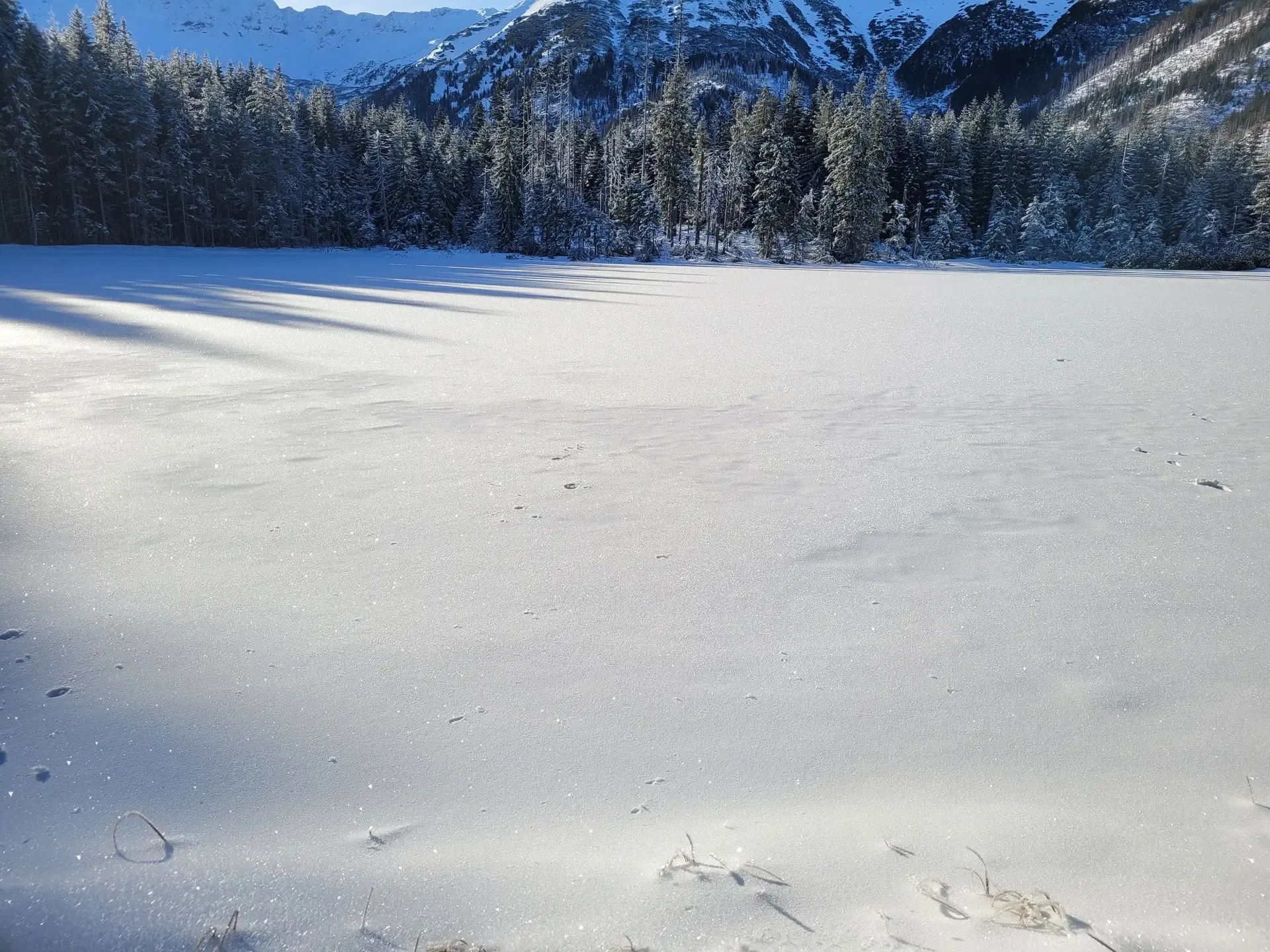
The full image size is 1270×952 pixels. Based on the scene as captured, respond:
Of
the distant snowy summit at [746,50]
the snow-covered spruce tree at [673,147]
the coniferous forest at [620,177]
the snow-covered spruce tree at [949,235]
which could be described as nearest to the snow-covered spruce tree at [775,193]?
the coniferous forest at [620,177]

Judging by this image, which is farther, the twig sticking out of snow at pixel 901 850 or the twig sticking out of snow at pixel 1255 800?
the twig sticking out of snow at pixel 1255 800

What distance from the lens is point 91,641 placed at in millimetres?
2213

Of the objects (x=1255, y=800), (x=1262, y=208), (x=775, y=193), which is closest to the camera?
(x=1255, y=800)

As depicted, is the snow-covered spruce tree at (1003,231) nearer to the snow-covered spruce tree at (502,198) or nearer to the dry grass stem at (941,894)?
the snow-covered spruce tree at (502,198)

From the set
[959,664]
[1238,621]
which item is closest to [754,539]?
[959,664]

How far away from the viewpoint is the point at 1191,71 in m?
102

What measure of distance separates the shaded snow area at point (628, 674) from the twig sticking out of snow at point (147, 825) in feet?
0.04

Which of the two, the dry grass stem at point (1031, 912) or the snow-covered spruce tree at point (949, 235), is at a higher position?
the snow-covered spruce tree at point (949, 235)

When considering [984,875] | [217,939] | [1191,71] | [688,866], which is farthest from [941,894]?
[1191,71]

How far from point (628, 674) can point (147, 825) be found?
126cm

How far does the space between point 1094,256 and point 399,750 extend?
55346 mm

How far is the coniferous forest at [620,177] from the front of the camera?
1288 inches

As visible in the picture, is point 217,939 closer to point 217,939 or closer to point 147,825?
point 217,939

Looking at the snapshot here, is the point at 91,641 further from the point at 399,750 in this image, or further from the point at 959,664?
Answer: the point at 959,664
